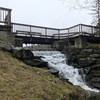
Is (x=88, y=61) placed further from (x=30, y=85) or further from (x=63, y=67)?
(x=30, y=85)

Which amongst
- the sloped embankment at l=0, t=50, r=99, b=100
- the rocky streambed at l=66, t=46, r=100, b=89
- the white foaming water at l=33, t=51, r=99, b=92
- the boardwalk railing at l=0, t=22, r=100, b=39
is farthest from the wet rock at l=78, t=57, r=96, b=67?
the sloped embankment at l=0, t=50, r=99, b=100

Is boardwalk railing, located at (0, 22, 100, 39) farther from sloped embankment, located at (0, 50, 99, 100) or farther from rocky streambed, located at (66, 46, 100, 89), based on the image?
sloped embankment, located at (0, 50, 99, 100)

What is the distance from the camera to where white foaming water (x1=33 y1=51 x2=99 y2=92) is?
19087mm

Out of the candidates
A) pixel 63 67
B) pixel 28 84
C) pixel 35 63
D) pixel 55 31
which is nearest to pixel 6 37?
pixel 35 63

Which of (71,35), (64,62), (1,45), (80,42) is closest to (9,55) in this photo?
(1,45)

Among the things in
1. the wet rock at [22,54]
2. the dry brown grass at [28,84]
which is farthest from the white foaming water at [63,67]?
the dry brown grass at [28,84]

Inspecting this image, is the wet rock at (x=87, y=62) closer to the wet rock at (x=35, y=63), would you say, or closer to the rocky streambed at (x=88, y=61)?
the rocky streambed at (x=88, y=61)

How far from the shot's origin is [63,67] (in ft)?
68.3

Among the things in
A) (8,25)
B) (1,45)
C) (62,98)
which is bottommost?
(62,98)

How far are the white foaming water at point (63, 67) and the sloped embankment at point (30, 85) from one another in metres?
3.93

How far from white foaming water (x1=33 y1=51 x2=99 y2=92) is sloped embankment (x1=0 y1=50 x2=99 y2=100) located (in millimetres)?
3929

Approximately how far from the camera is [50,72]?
15.2m

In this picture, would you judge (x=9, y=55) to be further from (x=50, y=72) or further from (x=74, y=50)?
(x=74, y=50)

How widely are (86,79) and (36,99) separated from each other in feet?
30.3
